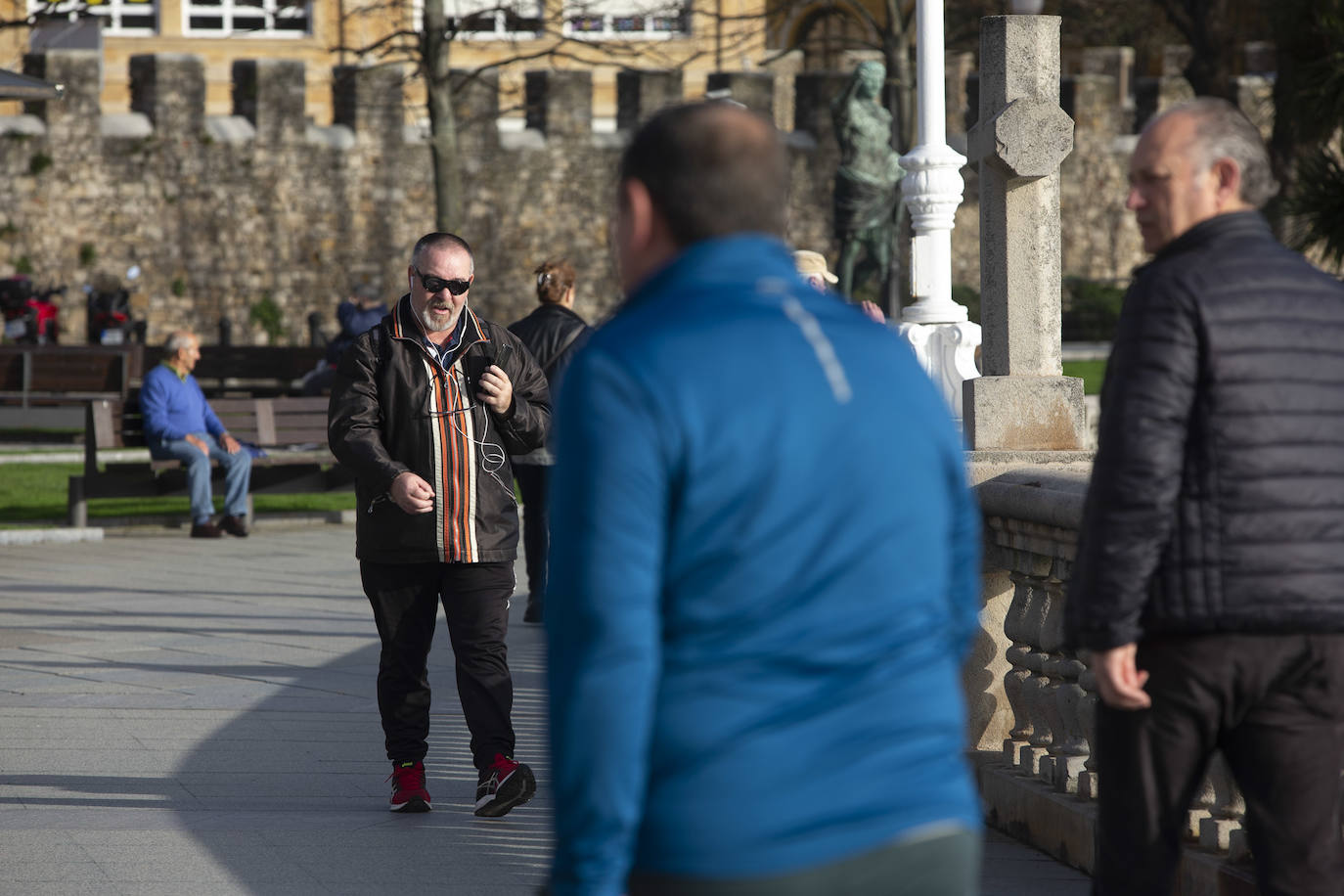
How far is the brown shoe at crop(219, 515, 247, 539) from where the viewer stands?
14.1 m

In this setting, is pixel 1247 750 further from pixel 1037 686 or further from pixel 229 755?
pixel 229 755

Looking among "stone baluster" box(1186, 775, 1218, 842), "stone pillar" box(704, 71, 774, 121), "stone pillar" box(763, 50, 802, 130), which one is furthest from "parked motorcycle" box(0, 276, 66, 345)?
"stone baluster" box(1186, 775, 1218, 842)

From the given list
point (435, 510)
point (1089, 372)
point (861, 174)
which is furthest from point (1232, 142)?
point (1089, 372)

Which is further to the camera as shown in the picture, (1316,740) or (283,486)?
(283,486)

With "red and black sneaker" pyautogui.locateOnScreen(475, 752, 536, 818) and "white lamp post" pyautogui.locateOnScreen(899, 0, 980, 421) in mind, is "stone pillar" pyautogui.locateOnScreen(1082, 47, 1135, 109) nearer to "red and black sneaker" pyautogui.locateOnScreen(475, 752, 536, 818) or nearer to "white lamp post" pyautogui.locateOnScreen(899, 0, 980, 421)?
"white lamp post" pyautogui.locateOnScreen(899, 0, 980, 421)

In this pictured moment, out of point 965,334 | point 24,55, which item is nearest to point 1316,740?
point 965,334

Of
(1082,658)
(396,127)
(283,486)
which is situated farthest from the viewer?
(396,127)

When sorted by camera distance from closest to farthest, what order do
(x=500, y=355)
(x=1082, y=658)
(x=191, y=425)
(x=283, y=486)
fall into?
(x=1082, y=658) < (x=500, y=355) < (x=191, y=425) < (x=283, y=486)

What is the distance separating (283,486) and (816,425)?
1422cm

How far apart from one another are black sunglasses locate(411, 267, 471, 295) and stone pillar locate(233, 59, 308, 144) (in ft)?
86.9

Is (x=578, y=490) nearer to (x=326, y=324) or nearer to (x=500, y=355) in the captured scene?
(x=500, y=355)

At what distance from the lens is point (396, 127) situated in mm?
32125

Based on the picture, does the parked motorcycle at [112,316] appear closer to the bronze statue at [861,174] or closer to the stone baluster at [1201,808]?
the bronze statue at [861,174]

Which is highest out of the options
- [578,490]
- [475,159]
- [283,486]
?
[475,159]
